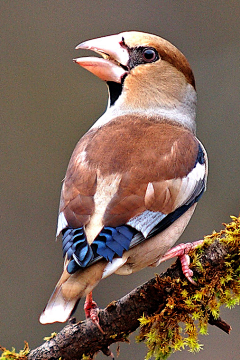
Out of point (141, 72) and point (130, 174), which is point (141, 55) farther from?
point (130, 174)

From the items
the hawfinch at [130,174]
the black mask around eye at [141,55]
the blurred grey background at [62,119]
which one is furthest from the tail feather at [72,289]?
the blurred grey background at [62,119]

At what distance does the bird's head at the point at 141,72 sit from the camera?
4.25 metres

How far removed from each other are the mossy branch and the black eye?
1.57m

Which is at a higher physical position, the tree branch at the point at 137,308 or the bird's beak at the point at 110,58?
the bird's beak at the point at 110,58

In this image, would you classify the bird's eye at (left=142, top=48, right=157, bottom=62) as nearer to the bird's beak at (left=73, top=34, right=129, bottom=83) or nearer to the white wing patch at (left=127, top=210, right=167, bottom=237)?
the bird's beak at (left=73, top=34, right=129, bottom=83)

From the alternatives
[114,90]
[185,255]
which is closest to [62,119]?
[114,90]

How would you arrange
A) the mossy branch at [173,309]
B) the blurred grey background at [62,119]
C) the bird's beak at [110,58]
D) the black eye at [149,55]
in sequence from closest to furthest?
the mossy branch at [173,309] < the bird's beak at [110,58] < the black eye at [149,55] < the blurred grey background at [62,119]

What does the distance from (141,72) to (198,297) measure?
1.79 metres

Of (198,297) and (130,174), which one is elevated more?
(130,174)

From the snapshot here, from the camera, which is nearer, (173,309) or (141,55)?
(173,309)

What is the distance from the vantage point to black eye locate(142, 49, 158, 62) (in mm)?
4320

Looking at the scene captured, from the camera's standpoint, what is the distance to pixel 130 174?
340cm

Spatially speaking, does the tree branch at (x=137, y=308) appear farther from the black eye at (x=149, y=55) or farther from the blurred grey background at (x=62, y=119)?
the blurred grey background at (x=62, y=119)

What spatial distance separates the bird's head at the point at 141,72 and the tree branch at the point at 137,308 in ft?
4.38
